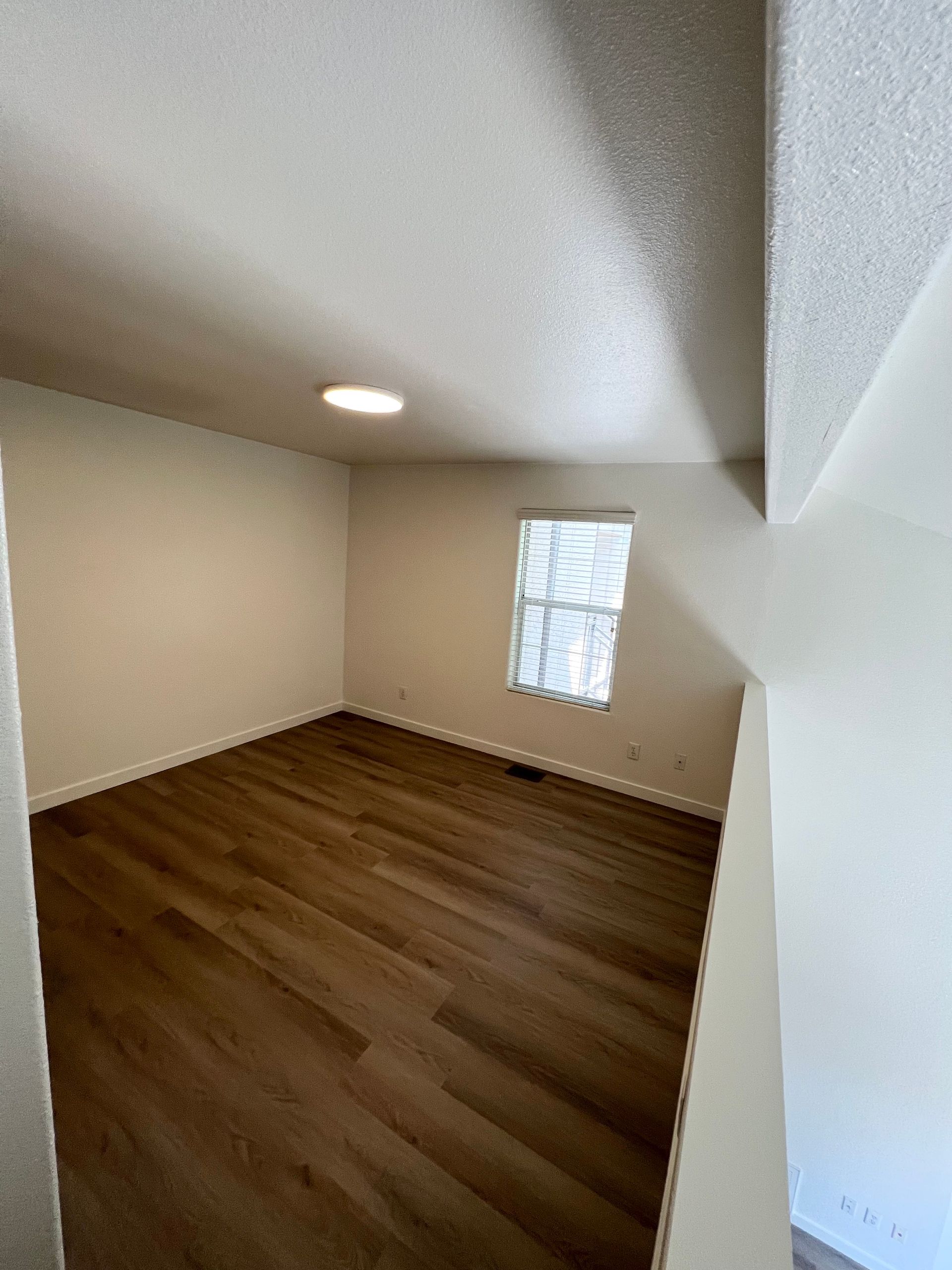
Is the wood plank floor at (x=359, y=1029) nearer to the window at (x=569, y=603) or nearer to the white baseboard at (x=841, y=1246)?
the window at (x=569, y=603)

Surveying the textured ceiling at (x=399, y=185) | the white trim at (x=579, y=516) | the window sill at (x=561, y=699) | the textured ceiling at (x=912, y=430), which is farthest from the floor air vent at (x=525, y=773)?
the textured ceiling at (x=399, y=185)

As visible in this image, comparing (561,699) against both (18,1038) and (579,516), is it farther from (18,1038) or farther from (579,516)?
(18,1038)

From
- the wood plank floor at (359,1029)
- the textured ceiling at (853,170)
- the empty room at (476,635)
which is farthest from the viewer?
the wood plank floor at (359,1029)

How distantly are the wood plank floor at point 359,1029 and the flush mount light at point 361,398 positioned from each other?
2.25 metres

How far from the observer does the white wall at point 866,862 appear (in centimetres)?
257

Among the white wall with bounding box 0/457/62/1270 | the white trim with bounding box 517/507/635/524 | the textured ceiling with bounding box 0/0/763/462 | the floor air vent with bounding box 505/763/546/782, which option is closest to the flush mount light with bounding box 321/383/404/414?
the textured ceiling with bounding box 0/0/763/462

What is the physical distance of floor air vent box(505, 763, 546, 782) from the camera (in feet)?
12.1

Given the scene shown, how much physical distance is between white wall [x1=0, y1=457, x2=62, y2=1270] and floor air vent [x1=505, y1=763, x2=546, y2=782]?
10.6 feet

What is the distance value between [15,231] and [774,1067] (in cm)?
215

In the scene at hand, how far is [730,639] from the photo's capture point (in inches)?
121

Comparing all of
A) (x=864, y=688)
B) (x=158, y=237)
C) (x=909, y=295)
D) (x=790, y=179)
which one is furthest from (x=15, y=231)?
(x=864, y=688)

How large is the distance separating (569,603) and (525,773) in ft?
4.34

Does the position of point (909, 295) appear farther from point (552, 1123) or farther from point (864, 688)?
point (864, 688)

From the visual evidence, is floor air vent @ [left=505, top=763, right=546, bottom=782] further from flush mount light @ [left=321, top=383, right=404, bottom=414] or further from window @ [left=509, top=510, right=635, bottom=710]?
flush mount light @ [left=321, top=383, right=404, bottom=414]
